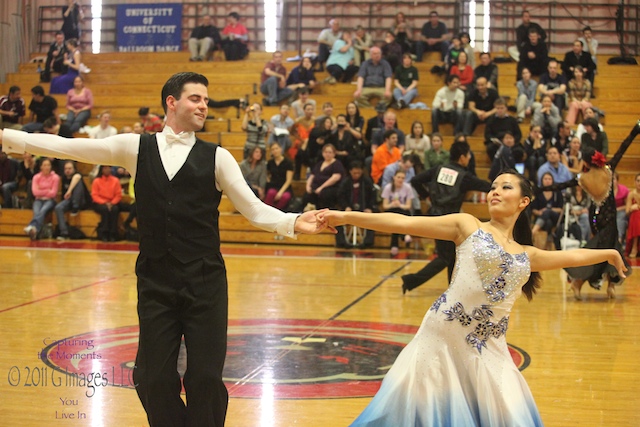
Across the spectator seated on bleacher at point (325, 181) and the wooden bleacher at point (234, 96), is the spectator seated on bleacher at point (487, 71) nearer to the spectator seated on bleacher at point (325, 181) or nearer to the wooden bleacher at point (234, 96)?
the wooden bleacher at point (234, 96)

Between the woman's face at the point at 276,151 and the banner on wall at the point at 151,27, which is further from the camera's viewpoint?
the banner on wall at the point at 151,27

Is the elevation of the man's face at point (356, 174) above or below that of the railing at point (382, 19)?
below

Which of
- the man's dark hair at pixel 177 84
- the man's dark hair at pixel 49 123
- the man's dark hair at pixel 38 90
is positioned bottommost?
the man's dark hair at pixel 177 84

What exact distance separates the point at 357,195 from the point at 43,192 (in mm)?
5952

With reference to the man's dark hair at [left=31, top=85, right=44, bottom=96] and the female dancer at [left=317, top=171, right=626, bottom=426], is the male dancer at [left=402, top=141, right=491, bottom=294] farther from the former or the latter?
the man's dark hair at [left=31, top=85, right=44, bottom=96]

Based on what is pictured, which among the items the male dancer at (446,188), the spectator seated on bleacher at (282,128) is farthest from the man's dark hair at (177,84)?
the spectator seated on bleacher at (282,128)

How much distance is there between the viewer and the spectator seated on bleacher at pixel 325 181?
48.2 feet

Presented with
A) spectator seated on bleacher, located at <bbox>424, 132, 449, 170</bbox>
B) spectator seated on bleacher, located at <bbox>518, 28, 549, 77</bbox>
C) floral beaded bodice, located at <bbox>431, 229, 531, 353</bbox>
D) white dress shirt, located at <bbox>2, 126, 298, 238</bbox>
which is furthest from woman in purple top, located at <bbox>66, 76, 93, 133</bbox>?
floral beaded bodice, located at <bbox>431, 229, 531, 353</bbox>

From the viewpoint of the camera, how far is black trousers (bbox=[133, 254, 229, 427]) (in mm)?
3842

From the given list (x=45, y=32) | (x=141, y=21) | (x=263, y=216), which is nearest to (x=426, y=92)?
(x=141, y=21)

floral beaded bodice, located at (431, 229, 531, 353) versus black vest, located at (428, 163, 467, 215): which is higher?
black vest, located at (428, 163, 467, 215)

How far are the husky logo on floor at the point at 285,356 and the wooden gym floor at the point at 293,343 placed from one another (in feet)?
0.05

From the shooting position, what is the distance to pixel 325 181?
14.8 m

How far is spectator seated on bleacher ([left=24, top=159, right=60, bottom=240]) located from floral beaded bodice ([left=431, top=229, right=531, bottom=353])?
12604 mm
